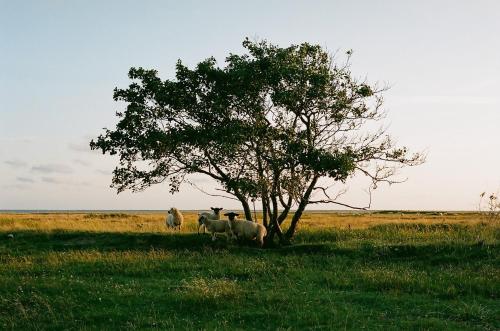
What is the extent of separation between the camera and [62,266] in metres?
22.1

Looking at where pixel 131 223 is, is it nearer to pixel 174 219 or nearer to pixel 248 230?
pixel 174 219

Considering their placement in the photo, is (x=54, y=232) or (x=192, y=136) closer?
(x=192, y=136)

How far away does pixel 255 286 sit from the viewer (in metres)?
17.6

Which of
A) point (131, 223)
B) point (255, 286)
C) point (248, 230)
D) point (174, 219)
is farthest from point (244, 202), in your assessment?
point (131, 223)

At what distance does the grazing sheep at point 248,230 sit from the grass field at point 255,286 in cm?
103

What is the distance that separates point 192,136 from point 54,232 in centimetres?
1160

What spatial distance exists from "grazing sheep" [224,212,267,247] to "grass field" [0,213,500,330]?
1.03 meters

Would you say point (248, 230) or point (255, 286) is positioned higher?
point (248, 230)

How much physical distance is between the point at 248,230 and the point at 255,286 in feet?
37.3

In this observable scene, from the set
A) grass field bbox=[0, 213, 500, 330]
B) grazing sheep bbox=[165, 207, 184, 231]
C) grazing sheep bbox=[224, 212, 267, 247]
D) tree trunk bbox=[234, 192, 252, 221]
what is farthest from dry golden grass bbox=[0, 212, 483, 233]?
grass field bbox=[0, 213, 500, 330]

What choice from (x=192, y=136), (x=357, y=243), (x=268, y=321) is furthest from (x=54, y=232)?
(x=268, y=321)

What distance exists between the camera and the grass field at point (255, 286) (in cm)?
1364

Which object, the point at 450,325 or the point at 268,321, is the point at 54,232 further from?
the point at 450,325

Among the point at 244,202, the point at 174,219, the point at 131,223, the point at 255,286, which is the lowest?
the point at 255,286
